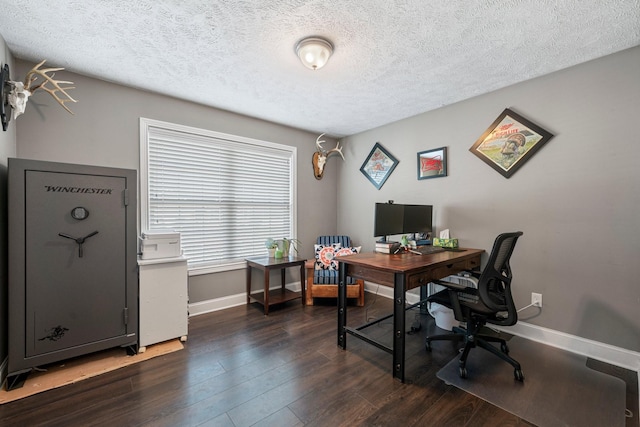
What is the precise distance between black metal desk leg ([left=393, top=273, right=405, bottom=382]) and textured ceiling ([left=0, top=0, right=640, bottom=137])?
70.6 inches

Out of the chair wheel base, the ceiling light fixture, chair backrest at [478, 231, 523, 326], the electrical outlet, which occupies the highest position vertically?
the ceiling light fixture

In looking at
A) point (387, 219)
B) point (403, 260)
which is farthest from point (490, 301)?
point (387, 219)

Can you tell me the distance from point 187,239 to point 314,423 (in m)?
2.37

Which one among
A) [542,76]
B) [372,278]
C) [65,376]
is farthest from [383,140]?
[65,376]

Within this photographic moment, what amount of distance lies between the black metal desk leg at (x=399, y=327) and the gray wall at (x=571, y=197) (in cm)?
157

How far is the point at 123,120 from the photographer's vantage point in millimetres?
2658

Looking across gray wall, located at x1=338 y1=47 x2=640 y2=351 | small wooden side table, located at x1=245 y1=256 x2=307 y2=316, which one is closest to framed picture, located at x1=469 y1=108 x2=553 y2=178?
gray wall, located at x1=338 y1=47 x2=640 y2=351

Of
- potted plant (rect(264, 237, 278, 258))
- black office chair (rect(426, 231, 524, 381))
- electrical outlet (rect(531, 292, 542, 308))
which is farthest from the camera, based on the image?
potted plant (rect(264, 237, 278, 258))

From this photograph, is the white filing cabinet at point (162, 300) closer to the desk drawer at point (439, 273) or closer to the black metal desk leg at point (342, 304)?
the black metal desk leg at point (342, 304)

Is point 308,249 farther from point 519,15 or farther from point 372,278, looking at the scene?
point 519,15

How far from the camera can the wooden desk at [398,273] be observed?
193 cm

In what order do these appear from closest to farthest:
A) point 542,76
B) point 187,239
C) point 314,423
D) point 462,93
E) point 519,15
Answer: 1. point 314,423
2. point 519,15
3. point 542,76
4. point 462,93
5. point 187,239

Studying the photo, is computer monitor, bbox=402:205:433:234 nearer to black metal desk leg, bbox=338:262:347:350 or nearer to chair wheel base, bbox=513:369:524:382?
black metal desk leg, bbox=338:262:347:350

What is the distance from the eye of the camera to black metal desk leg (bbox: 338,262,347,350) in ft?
7.70
